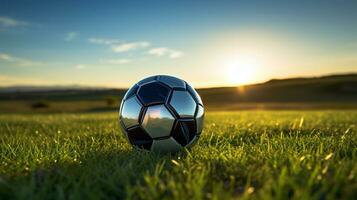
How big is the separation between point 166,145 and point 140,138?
0.33 m

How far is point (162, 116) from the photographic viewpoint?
12.7 feet

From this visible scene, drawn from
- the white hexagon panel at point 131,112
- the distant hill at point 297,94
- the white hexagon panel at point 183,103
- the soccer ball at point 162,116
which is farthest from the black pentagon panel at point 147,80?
the distant hill at point 297,94

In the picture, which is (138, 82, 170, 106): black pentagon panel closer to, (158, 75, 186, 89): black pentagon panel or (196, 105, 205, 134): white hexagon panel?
(158, 75, 186, 89): black pentagon panel

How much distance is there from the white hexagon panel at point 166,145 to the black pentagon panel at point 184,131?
50 millimetres

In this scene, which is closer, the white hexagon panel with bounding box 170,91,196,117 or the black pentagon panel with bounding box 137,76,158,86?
the white hexagon panel with bounding box 170,91,196,117

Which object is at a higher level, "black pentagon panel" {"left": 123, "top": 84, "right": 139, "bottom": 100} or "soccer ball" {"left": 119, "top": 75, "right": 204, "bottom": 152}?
"black pentagon panel" {"left": 123, "top": 84, "right": 139, "bottom": 100}

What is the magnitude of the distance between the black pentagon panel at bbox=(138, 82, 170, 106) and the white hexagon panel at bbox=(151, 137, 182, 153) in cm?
46

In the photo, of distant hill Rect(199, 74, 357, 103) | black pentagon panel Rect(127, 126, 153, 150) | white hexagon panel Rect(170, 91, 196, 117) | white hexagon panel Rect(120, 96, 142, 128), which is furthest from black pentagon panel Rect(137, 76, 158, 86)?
distant hill Rect(199, 74, 357, 103)

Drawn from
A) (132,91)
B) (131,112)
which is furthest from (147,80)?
(131,112)

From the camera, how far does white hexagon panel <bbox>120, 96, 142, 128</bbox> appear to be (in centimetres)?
402

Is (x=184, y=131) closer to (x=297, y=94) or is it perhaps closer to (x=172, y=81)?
(x=172, y=81)

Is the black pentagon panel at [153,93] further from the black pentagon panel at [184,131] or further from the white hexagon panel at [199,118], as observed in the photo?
the white hexagon panel at [199,118]

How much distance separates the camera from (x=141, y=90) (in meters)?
4.15

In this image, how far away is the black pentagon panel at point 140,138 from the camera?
3.99 meters
